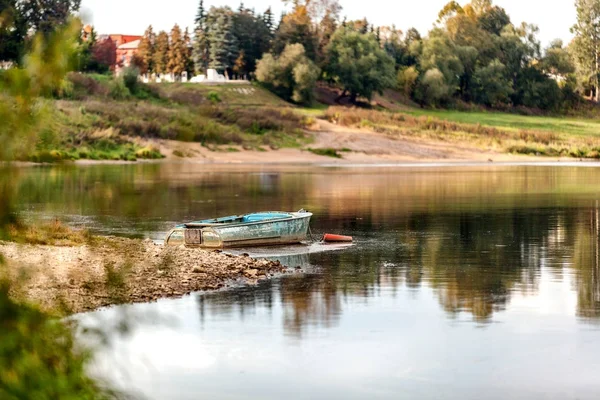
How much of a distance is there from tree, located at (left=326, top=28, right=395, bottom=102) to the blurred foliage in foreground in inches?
4184

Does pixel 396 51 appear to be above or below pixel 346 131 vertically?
above

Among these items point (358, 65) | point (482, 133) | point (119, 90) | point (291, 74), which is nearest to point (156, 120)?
point (119, 90)

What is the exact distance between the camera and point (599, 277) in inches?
867

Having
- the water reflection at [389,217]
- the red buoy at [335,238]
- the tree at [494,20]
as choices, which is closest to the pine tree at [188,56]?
the tree at [494,20]

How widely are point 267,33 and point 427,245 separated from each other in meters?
97.3

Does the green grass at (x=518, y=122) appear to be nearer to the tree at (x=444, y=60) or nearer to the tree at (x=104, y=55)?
the tree at (x=444, y=60)

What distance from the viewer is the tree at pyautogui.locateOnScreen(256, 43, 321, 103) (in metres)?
106

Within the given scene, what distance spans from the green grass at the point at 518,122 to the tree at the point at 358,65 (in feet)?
15.5

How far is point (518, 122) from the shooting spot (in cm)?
11312

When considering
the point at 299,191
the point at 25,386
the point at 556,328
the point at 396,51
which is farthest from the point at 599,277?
the point at 396,51

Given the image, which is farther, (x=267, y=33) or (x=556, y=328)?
(x=267, y=33)

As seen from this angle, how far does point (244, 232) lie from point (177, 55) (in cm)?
10145

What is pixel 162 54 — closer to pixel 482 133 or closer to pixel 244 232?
pixel 482 133

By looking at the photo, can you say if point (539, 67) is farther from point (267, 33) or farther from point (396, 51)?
point (267, 33)
